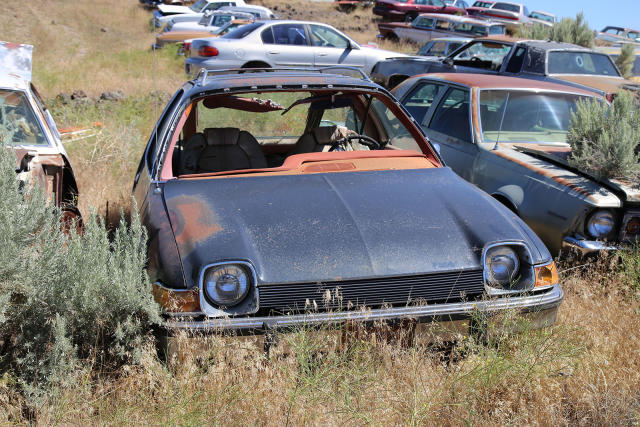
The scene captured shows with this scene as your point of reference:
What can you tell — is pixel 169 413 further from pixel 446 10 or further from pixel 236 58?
pixel 446 10

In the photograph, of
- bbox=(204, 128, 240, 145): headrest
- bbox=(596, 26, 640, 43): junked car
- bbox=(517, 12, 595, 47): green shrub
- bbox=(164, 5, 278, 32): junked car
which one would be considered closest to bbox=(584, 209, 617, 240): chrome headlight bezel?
bbox=(204, 128, 240, 145): headrest

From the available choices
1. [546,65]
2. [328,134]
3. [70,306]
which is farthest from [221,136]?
[546,65]

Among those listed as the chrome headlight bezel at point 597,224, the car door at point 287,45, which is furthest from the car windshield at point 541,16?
the chrome headlight bezel at point 597,224

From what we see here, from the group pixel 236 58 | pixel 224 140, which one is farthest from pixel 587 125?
pixel 236 58

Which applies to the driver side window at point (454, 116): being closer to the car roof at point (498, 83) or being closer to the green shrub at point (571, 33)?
the car roof at point (498, 83)

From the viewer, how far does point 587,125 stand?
17.6ft

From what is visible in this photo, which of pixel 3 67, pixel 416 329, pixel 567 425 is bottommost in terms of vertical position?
pixel 567 425

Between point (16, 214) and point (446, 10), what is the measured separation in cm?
2995

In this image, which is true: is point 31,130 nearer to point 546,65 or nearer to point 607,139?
point 607,139

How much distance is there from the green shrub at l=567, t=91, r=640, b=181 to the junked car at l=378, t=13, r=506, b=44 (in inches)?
627

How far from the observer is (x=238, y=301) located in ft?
10.1

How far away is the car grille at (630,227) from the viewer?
4.57 metres

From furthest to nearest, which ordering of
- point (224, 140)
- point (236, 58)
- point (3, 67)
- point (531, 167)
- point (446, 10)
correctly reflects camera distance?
point (446, 10)
point (236, 58)
point (3, 67)
point (531, 167)
point (224, 140)

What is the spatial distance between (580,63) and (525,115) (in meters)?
4.83
